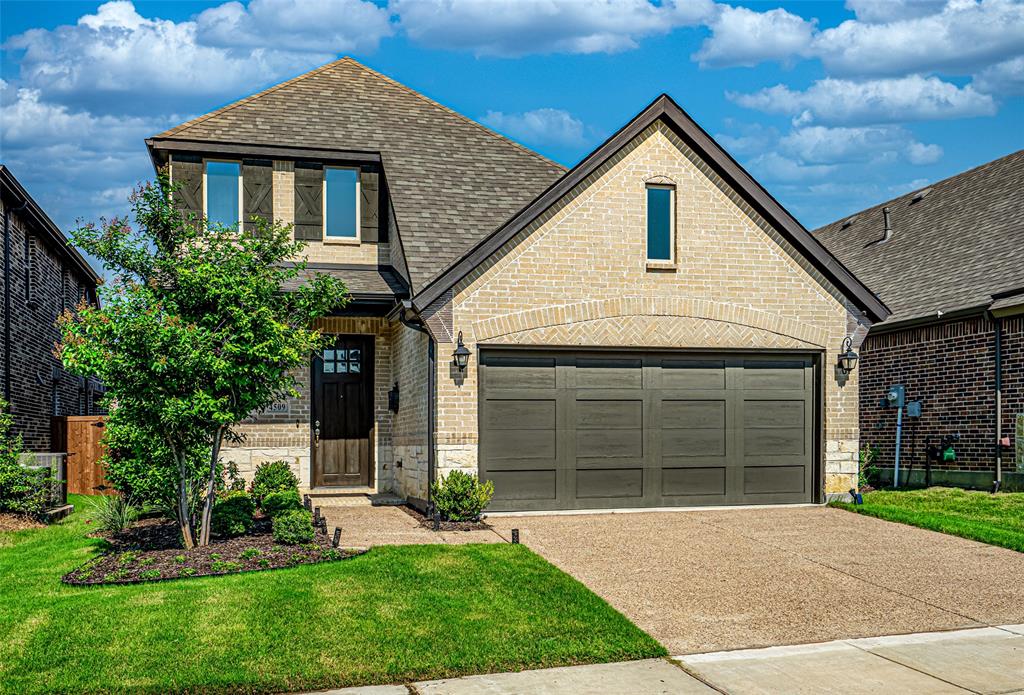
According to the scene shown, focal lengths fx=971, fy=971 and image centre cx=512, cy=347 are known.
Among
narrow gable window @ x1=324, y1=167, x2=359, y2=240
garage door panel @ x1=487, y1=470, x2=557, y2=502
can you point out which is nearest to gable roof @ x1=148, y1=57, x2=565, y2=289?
narrow gable window @ x1=324, y1=167, x2=359, y2=240

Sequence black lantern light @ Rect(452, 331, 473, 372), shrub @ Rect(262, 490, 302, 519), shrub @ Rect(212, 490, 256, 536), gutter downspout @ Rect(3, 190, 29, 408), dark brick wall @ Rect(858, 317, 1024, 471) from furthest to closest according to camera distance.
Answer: gutter downspout @ Rect(3, 190, 29, 408)
dark brick wall @ Rect(858, 317, 1024, 471)
black lantern light @ Rect(452, 331, 473, 372)
shrub @ Rect(262, 490, 302, 519)
shrub @ Rect(212, 490, 256, 536)

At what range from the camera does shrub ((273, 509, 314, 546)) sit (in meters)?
11.7

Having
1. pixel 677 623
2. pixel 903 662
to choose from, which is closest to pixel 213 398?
pixel 677 623

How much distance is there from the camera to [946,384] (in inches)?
775

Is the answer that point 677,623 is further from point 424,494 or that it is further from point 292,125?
point 292,125

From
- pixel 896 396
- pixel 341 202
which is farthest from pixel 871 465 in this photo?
pixel 341 202

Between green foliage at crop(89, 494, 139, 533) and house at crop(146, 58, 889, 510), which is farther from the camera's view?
house at crop(146, 58, 889, 510)

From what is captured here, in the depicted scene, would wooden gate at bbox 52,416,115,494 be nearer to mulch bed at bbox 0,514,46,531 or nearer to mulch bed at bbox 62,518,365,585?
mulch bed at bbox 0,514,46,531

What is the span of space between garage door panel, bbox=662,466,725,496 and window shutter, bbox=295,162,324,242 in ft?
26.4

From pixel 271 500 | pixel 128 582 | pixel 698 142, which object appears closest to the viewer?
pixel 128 582

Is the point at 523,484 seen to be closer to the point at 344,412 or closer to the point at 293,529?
the point at 293,529

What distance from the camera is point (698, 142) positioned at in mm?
15930

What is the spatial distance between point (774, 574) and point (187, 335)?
7.07 metres

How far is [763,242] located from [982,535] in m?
5.78
